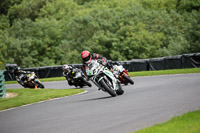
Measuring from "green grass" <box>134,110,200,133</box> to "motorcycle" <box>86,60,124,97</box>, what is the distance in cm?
526

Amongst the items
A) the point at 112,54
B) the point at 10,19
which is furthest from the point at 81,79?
the point at 10,19

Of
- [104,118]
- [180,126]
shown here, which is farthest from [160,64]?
[180,126]

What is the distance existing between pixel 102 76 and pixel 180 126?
19.6ft

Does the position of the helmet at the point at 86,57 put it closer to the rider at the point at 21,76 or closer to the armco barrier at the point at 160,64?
the rider at the point at 21,76

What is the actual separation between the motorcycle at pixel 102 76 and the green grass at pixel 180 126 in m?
5.26

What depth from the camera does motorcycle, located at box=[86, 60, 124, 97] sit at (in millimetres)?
11695

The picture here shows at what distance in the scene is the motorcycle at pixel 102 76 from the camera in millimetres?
11695

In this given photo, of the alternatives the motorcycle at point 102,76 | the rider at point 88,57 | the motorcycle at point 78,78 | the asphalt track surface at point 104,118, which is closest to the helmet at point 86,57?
the rider at point 88,57

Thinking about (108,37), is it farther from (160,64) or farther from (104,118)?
(104,118)

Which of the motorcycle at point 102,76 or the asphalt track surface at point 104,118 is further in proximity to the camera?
the motorcycle at point 102,76

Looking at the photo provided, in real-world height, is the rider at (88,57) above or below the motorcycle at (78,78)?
above

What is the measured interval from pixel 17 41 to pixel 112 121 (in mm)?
60071

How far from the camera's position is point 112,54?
5672 cm

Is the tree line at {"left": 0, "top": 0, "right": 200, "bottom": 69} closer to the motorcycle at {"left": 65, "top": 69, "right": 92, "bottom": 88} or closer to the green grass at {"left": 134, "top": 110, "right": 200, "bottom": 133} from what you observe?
the motorcycle at {"left": 65, "top": 69, "right": 92, "bottom": 88}
